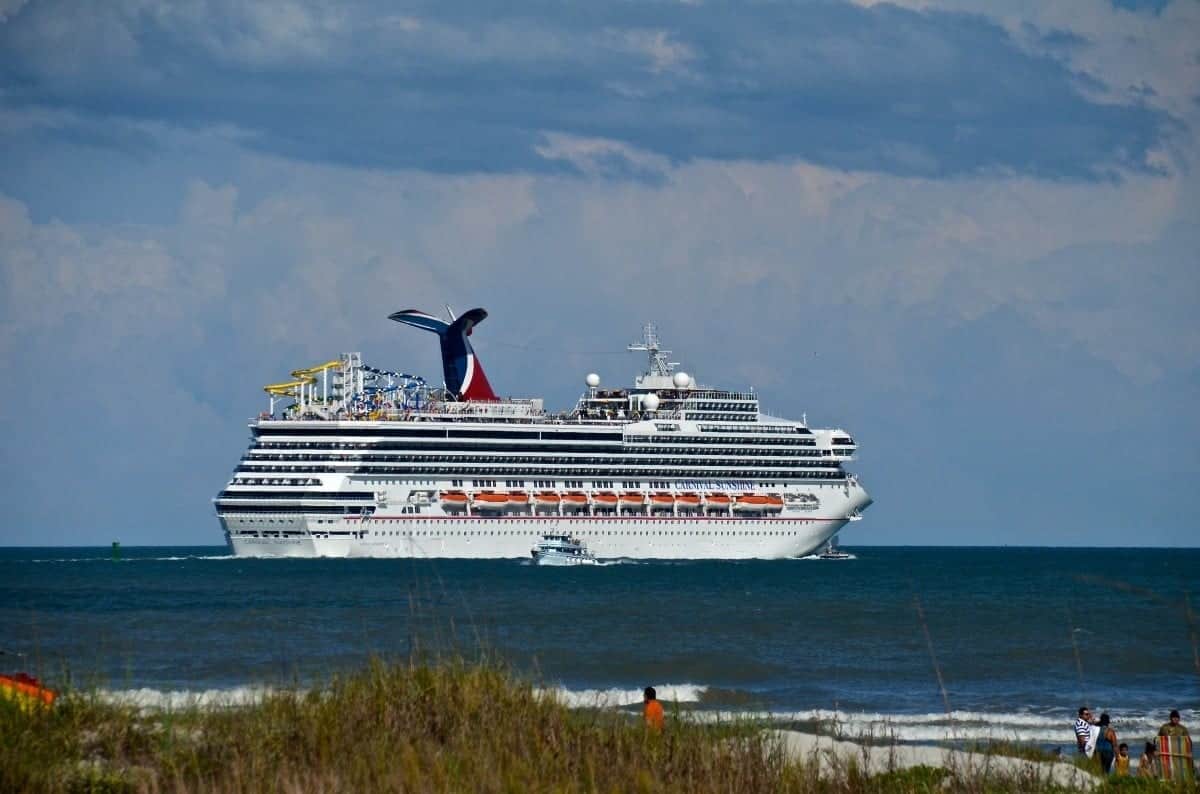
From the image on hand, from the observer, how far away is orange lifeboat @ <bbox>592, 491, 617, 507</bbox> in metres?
76.1

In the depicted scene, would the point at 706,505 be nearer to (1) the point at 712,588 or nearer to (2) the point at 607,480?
(2) the point at 607,480

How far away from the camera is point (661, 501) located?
76.7 metres

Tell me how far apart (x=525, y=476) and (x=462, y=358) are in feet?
44.1

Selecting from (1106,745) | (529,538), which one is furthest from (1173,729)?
(529,538)

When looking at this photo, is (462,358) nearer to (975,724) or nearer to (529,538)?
(529,538)

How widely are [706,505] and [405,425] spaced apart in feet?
50.4

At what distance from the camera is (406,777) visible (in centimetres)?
993

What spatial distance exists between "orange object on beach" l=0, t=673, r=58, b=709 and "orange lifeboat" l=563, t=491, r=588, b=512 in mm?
63625

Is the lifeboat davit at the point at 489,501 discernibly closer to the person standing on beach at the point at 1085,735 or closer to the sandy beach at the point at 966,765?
the person standing on beach at the point at 1085,735

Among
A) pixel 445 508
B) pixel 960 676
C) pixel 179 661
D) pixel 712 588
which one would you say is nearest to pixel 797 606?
pixel 712 588

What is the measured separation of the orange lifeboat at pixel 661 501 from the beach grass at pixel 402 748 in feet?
211

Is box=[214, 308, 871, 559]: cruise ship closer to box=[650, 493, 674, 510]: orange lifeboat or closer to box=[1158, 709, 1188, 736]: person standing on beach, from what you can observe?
box=[650, 493, 674, 510]: orange lifeboat

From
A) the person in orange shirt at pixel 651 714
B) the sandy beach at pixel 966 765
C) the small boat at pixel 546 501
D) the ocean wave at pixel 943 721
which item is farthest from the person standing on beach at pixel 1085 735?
the small boat at pixel 546 501

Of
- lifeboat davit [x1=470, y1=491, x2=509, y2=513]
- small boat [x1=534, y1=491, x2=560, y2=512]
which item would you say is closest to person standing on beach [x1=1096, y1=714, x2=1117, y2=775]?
lifeboat davit [x1=470, y1=491, x2=509, y2=513]
